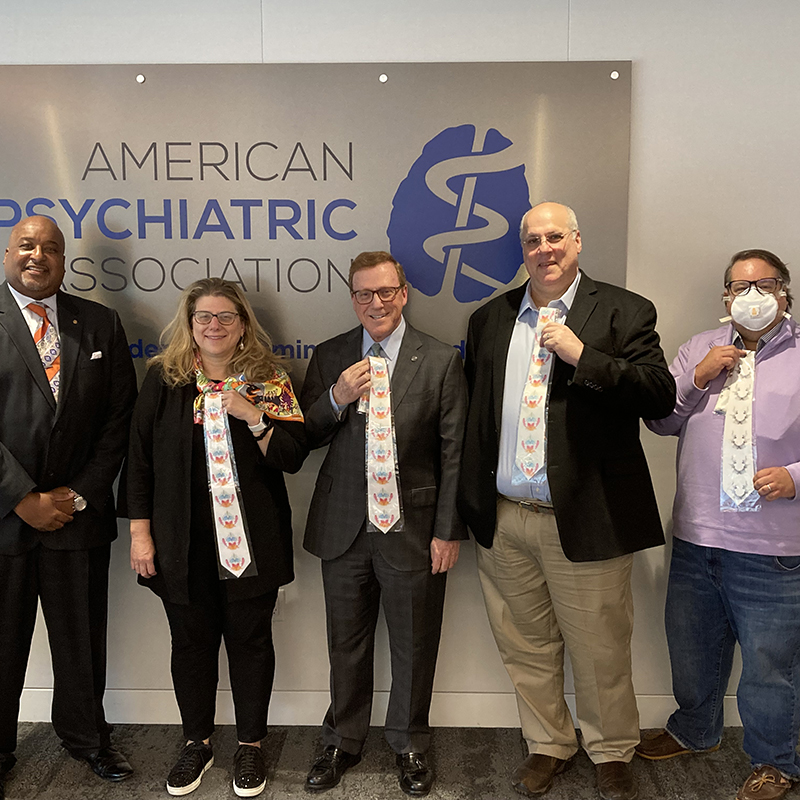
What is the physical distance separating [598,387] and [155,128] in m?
2.07

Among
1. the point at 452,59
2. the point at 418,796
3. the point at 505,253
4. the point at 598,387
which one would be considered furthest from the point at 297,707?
the point at 452,59

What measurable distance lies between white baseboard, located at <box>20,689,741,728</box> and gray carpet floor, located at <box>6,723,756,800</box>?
0.17 feet

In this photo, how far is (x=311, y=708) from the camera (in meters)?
3.07

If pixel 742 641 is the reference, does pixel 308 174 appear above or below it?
above

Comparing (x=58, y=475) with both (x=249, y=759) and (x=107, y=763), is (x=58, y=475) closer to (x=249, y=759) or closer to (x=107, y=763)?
(x=107, y=763)

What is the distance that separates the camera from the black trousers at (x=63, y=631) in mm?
2555

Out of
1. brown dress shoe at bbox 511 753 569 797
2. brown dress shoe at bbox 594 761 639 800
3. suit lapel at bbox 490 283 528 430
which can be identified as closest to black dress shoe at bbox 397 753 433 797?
brown dress shoe at bbox 511 753 569 797

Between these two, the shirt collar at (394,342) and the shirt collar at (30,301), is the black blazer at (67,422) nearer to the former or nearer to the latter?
the shirt collar at (30,301)

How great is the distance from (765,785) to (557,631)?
89cm

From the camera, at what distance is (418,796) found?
8.43ft

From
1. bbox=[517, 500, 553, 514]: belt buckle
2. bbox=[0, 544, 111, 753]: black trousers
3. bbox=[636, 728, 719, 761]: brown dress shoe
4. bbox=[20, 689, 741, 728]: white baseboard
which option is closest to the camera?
bbox=[517, 500, 553, 514]: belt buckle

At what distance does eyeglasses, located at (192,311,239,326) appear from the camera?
251 centimetres

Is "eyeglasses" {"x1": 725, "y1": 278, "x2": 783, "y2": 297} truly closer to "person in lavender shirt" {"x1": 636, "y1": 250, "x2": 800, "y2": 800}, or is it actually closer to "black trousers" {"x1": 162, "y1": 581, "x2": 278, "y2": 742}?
"person in lavender shirt" {"x1": 636, "y1": 250, "x2": 800, "y2": 800}

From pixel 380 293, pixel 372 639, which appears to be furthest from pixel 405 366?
pixel 372 639
